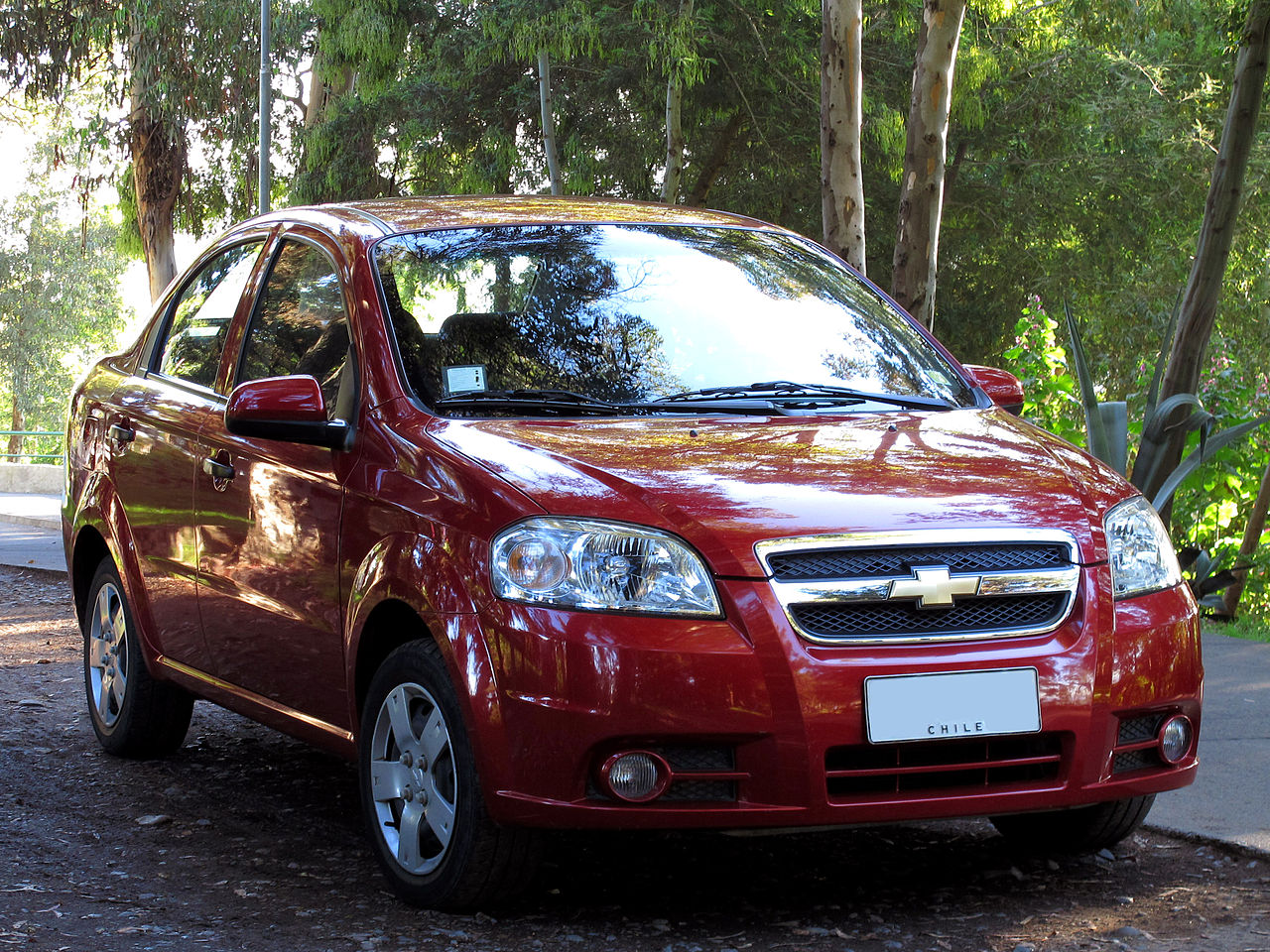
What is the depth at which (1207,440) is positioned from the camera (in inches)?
336

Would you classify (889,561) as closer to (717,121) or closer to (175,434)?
(175,434)

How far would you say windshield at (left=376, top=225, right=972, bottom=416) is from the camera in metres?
4.41

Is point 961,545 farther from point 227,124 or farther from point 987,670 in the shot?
point 227,124

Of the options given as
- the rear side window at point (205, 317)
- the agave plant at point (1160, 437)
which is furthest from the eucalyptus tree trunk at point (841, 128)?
the rear side window at point (205, 317)

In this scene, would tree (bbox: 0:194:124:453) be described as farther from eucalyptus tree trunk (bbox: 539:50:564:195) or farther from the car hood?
the car hood

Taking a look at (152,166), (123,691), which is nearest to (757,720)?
(123,691)

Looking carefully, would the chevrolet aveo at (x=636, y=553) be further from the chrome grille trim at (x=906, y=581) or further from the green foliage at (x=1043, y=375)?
the green foliage at (x=1043, y=375)

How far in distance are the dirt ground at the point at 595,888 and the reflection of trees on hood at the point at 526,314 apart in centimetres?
127

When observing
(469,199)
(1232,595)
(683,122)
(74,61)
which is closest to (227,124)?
(74,61)

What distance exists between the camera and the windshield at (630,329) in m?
4.41

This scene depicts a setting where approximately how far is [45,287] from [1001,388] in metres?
62.8

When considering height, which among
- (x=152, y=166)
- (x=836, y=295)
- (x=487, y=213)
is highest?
(x=152, y=166)

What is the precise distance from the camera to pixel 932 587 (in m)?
3.58

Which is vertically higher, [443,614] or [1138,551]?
[1138,551]
